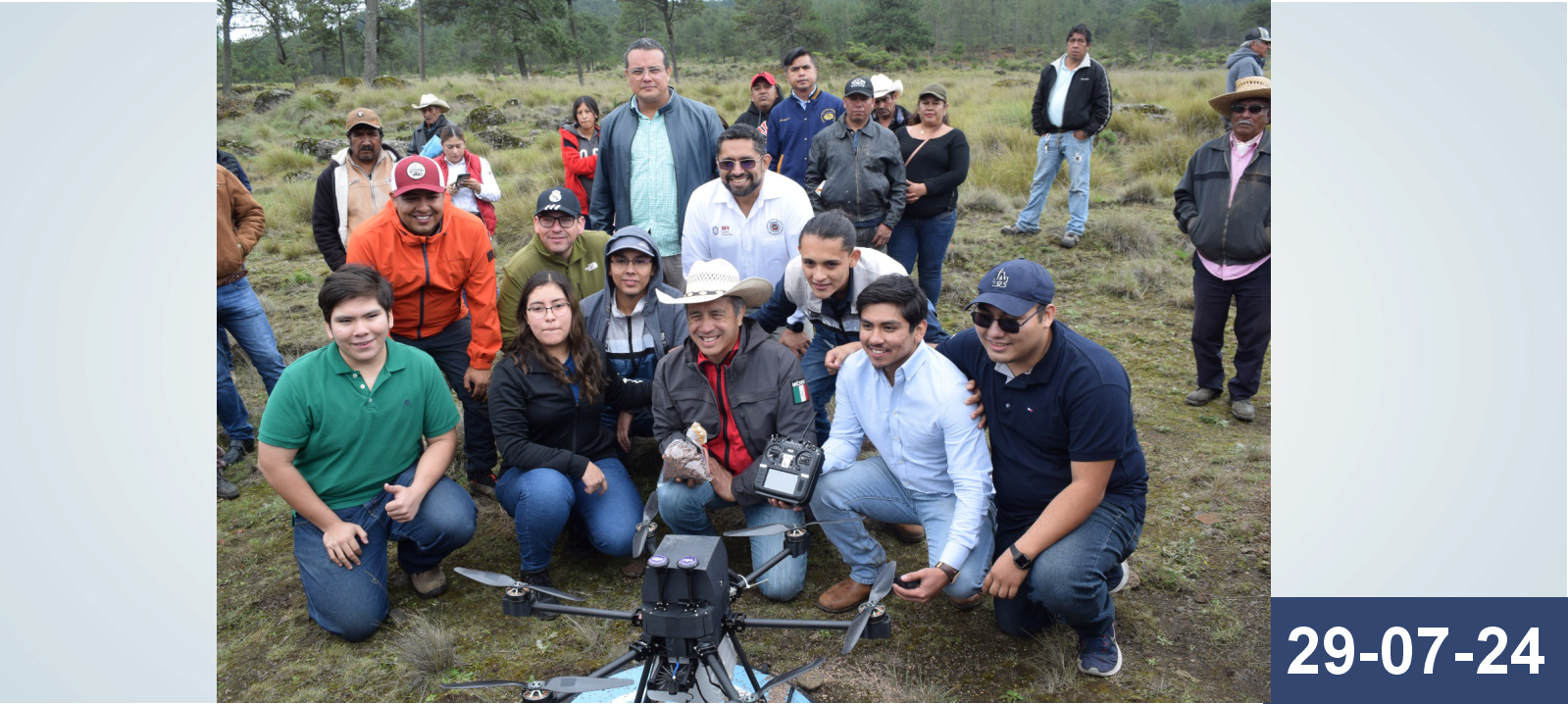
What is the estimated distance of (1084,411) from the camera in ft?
9.65

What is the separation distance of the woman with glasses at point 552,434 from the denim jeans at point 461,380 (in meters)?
0.76

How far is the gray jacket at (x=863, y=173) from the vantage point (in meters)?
5.82

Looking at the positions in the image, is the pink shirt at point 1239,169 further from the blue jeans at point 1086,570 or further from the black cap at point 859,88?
the blue jeans at point 1086,570

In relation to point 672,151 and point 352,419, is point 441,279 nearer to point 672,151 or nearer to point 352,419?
point 352,419

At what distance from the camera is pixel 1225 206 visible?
5223 mm

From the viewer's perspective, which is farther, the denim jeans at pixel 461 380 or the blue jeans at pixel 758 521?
the denim jeans at pixel 461 380

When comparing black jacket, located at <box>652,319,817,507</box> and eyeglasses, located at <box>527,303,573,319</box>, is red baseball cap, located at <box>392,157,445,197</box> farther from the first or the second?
black jacket, located at <box>652,319,817,507</box>

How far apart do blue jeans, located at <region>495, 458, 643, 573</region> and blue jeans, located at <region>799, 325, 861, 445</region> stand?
3.06 ft

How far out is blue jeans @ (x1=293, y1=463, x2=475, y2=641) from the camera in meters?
3.50

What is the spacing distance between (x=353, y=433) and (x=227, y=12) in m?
35.5

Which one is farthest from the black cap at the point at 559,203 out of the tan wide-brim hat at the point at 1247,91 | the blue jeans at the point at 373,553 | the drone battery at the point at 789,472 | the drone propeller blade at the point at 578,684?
the tan wide-brim hat at the point at 1247,91

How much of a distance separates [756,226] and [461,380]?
173 cm

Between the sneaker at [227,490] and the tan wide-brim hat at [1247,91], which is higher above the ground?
the tan wide-brim hat at [1247,91]

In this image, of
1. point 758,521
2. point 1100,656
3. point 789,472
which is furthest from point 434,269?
point 1100,656
